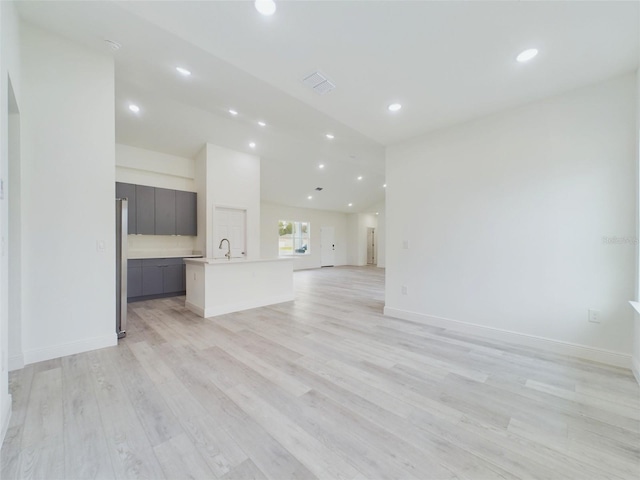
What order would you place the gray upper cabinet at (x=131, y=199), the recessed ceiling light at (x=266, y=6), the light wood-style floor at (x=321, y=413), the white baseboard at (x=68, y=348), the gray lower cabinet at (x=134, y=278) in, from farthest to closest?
the gray upper cabinet at (x=131, y=199)
the gray lower cabinet at (x=134, y=278)
the white baseboard at (x=68, y=348)
the recessed ceiling light at (x=266, y=6)
the light wood-style floor at (x=321, y=413)

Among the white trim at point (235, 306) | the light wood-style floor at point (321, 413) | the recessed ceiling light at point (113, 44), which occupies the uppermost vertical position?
the recessed ceiling light at point (113, 44)

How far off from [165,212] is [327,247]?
7547mm

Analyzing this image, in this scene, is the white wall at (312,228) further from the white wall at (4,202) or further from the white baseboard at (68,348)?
the white wall at (4,202)

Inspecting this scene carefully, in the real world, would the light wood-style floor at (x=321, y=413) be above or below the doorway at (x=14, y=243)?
below

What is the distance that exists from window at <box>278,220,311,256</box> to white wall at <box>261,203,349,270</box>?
0.73ft

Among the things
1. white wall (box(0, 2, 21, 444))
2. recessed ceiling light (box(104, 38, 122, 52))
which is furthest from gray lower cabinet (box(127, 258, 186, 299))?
recessed ceiling light (box(104, 38, 122, 52))

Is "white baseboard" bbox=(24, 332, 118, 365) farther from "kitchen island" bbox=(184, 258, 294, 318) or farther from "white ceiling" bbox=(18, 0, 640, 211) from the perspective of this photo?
"white ceiling" bbox=(18, 0, 640, 211)

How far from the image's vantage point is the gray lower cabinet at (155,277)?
5059mm

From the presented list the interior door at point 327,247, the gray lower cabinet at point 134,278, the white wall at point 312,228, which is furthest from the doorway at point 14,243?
the interior door at point 327,247

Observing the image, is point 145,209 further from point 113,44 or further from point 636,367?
point 636,367

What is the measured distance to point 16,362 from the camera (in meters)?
2.33

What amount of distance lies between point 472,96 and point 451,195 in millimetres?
1169

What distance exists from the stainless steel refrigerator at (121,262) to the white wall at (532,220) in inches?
146

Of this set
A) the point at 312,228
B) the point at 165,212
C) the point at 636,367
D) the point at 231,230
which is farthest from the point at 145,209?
the point at 636,367
